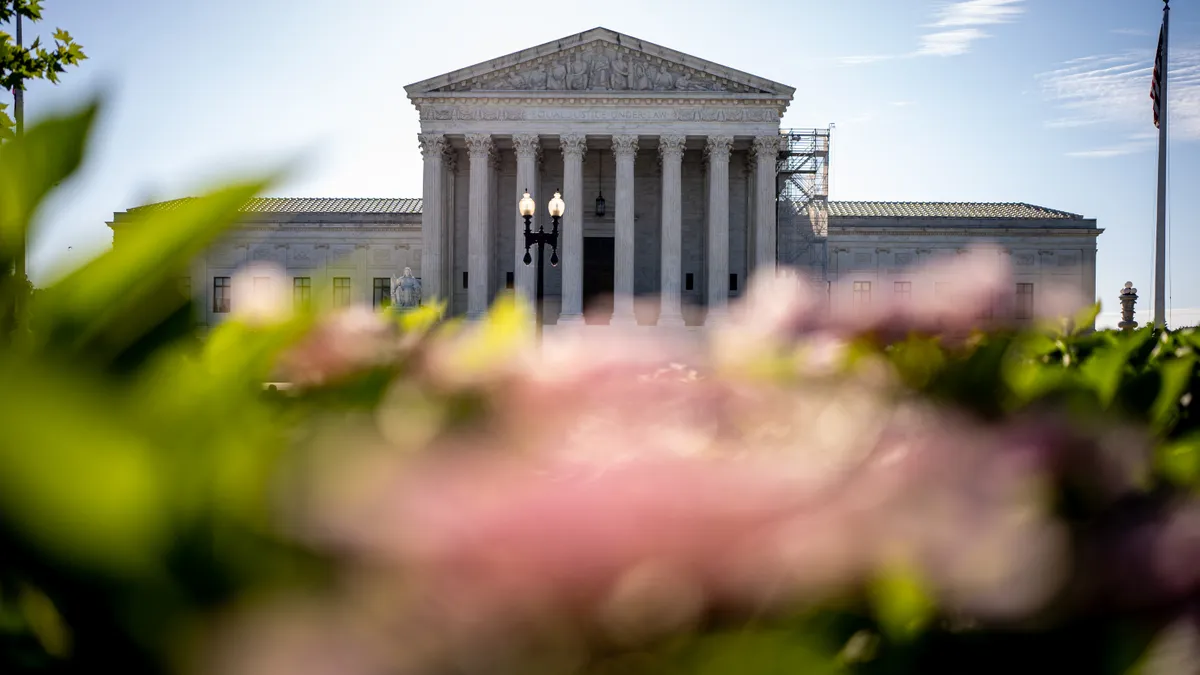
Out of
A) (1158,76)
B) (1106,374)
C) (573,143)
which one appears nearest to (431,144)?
(573,143)

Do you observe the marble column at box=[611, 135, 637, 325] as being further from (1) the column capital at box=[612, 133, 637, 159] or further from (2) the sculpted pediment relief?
(2) the sculpted pediment relief

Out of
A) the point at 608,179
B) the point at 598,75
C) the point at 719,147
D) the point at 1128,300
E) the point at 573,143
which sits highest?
the point at 598,75

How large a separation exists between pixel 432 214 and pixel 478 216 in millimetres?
2229

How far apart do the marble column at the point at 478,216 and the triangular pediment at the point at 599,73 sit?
244 cm

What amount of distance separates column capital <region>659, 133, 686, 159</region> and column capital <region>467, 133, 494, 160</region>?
300 inches

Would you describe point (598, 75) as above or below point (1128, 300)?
above

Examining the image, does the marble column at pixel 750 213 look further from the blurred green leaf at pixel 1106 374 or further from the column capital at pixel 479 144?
the blurred green leaf at pixel 1106 374

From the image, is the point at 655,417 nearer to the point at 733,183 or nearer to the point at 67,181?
the point at 67,181

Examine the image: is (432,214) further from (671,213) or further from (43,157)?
(43,157)

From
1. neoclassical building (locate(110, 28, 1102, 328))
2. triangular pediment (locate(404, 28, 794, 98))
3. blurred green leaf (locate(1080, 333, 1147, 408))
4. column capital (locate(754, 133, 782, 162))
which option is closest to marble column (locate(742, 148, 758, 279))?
neoclassical building (locate(110, 28, 1102, 328))

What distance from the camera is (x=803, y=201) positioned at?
45594 millimetres

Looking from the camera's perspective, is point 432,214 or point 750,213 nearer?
point 432,214

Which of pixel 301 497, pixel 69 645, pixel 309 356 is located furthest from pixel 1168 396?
pixel 69 645

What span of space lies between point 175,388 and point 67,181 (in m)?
0.16
